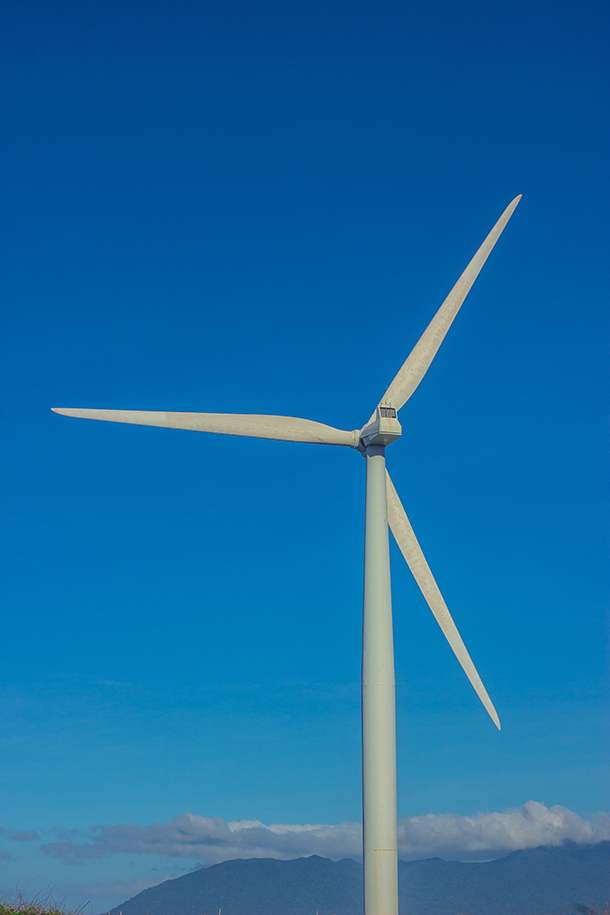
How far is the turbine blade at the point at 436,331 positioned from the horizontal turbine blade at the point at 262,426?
277 cm

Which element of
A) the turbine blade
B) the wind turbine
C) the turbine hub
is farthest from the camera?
the turbine blade

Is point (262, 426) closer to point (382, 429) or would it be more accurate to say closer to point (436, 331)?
point (382, 429)

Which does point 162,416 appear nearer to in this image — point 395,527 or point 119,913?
point 395,527

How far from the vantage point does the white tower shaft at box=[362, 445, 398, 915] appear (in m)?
32.7

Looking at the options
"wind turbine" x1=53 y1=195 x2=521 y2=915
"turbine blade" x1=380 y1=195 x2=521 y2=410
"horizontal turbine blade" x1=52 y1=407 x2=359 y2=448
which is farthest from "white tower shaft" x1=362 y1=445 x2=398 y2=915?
"turbine blade" x1=380 y1=195 x2=521 y2=410

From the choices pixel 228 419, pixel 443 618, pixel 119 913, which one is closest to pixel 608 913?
pixel 443 618

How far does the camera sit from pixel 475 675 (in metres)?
37.7

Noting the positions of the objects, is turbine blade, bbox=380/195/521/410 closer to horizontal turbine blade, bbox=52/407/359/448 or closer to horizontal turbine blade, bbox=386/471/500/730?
horizontal turbine blade, bbox=52/407/359/448

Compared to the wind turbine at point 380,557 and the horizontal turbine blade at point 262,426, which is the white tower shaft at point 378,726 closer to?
the wind turbine at point 380,557

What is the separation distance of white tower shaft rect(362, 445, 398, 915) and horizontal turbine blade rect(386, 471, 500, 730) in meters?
2.33

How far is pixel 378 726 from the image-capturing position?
34.2m

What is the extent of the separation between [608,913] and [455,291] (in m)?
27.4

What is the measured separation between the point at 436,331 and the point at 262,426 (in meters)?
9.55

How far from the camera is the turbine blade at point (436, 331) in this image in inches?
1612
